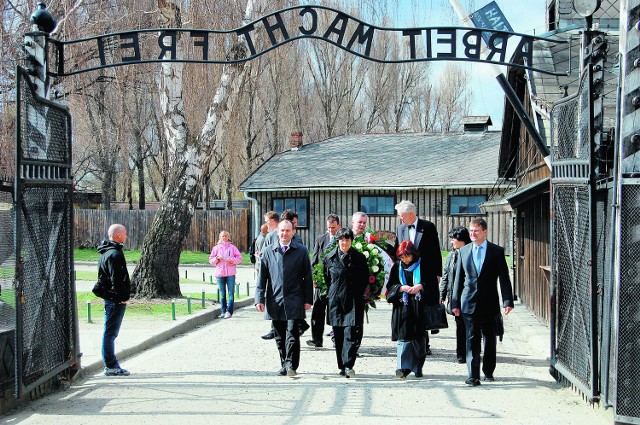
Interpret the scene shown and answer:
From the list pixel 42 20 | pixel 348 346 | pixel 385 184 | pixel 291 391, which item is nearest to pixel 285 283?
pixel 348 346

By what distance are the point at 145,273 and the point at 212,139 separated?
135 inches

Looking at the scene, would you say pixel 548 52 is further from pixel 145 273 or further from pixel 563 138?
pixel 145 273

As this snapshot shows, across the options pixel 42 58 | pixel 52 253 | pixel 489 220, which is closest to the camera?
pixel 52 253

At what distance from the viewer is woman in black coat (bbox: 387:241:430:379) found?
9.99 m

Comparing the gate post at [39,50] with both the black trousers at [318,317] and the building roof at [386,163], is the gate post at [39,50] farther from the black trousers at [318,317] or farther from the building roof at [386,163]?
the building roof at [386,163]

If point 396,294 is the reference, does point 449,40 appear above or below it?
above

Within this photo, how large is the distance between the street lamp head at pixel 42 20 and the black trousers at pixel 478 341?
6202 mm

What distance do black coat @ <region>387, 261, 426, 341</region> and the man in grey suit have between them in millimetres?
1075

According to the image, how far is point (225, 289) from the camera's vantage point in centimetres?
1630

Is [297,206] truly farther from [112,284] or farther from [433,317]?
[112,284]

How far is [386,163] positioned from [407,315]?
87.2 ft

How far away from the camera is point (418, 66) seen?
187 feet

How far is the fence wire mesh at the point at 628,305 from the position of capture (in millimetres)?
7098

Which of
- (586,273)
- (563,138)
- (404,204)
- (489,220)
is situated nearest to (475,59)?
(563,138)
